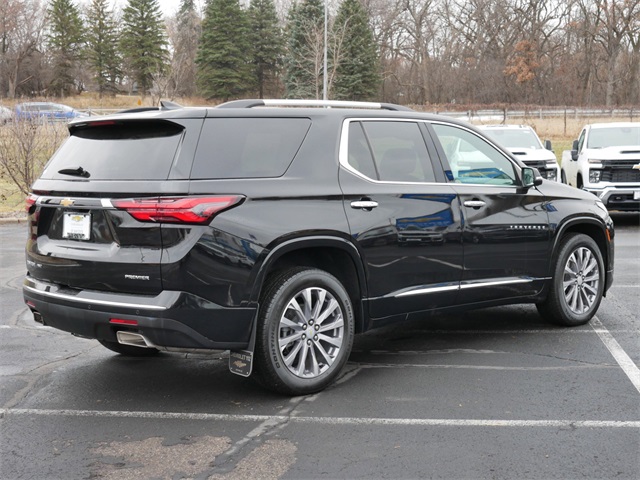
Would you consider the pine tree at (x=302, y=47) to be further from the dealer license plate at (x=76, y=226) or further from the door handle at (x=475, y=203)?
the dealer license plate at (x=76, y=226)

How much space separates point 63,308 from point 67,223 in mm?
524

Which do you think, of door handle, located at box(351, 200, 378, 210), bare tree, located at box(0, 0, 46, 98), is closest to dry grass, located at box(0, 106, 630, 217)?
bare tree, located at box(0, 0, 46, 98)

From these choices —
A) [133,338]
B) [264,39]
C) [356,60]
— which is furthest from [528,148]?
[264,39]

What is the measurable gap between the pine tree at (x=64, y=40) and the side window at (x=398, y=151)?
6941cm

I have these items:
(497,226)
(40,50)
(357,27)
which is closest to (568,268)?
(497,226)

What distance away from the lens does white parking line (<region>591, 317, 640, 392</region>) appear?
5457 mm

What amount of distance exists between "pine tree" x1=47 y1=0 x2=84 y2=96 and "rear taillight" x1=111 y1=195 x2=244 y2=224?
70170 mm

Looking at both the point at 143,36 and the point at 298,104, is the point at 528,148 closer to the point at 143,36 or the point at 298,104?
the point at 298,104

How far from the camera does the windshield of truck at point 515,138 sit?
17141mm

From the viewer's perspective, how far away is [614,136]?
16.2m

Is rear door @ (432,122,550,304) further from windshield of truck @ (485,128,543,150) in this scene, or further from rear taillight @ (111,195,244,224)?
windshield of truck @ (485,128,543,150)

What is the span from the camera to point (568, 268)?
6828mm

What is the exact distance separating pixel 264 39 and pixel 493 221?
6540 cm

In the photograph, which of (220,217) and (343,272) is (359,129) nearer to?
(343,272)
